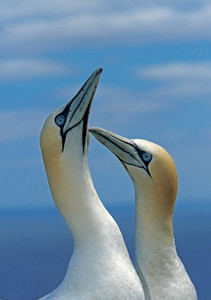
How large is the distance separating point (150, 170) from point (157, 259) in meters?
0.93

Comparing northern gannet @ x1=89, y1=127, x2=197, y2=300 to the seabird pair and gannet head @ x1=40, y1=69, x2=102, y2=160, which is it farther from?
gannet head @ x1=40, y1=69, x2=102, y2=160

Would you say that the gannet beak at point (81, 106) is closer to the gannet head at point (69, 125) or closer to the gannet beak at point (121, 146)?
the gannet head at point (69, 125)

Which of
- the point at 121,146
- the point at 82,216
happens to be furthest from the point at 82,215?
the point at 121,146

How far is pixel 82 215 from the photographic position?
6.35 metres

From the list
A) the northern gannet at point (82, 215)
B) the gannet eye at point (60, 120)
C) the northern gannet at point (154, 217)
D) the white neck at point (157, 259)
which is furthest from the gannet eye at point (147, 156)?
the gannet eye at point (60, 120)

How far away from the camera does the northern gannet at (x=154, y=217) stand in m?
7.48

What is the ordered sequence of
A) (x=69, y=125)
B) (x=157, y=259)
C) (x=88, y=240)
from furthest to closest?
(x=157, y=259)
(x=69, y=125)
(x=88, y=240)

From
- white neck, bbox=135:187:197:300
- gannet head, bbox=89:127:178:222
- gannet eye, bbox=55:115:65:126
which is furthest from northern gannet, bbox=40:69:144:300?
gannet head, bbox=89:127:178:222

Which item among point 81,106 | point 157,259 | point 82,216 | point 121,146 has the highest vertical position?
point 81,106

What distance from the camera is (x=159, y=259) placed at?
295 inches

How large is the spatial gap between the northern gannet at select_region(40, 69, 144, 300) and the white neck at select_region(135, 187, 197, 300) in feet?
3.57

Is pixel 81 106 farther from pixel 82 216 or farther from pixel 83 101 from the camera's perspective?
pixel 82 216

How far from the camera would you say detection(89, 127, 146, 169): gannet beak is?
766cm

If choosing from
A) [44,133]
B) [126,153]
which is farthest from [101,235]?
[126,153]
